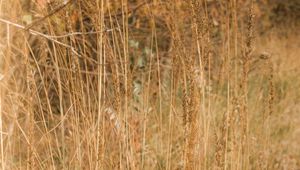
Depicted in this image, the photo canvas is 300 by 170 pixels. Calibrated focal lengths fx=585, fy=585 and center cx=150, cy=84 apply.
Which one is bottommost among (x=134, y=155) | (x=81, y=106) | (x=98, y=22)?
(x=134, y=155)

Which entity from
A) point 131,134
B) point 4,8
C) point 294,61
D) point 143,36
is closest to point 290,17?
point 294,61

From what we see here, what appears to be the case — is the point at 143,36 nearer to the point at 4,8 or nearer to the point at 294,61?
the point at 4,8

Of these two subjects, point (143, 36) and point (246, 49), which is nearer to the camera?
point (246, 49)

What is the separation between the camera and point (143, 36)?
159 inches

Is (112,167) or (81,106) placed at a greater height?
(81,106)

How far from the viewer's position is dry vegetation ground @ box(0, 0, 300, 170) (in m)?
1.91

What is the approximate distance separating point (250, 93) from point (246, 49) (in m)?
2.93

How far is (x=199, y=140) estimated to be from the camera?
209cm

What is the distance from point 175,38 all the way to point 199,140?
0.41 m

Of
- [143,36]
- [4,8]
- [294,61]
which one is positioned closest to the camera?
[4,8]

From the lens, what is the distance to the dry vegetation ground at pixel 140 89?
1.91 metres

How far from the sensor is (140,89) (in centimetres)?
375

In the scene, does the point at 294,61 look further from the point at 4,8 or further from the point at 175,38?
the point at 175,38

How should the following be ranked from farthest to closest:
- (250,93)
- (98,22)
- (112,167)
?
(250,93) < (112,167) < (98,22)
